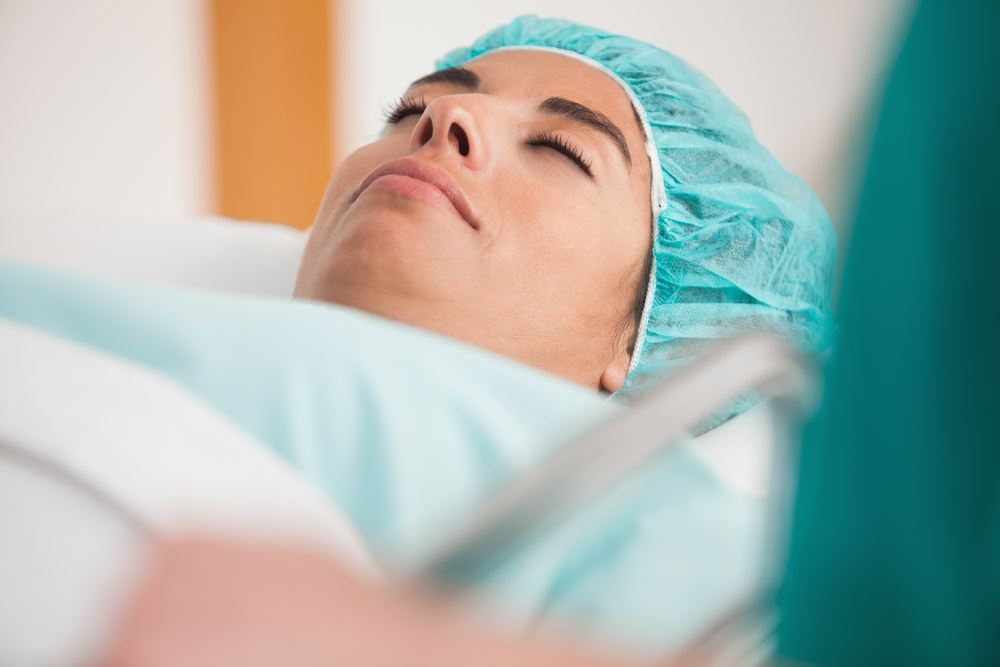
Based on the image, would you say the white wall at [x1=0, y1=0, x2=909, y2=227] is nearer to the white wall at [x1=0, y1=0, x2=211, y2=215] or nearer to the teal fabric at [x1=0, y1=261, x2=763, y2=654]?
the white wall at [x1=0, y1=0, x2=211, y2=215]

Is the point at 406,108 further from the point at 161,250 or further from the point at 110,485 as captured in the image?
the point at 110,485

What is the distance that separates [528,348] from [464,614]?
74 cm

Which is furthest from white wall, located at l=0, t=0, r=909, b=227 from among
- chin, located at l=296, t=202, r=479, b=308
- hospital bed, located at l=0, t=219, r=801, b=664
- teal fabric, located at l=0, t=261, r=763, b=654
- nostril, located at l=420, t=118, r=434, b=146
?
hospital bed, located at l=0, t=219, r=801, b=664

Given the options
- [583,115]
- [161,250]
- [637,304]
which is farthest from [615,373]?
[161,250]

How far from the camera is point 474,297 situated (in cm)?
99

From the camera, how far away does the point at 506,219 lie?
3.31 ft

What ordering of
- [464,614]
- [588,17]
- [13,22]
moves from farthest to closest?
[13,22], [588,17], [464,614]

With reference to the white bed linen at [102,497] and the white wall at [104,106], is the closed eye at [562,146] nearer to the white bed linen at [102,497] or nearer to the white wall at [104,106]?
the white bed linen at [102,497]

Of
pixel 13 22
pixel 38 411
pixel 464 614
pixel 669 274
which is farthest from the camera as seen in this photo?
pixel 13 22

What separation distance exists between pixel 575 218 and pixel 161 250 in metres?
0.71

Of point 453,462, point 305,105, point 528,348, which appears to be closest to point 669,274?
point 528,348

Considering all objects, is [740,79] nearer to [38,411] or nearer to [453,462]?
[453,462]

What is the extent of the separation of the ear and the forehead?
24 cm

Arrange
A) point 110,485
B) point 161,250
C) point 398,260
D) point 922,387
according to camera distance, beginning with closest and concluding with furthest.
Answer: point 922,387, point 110,485, point 398,260, point 161,250
